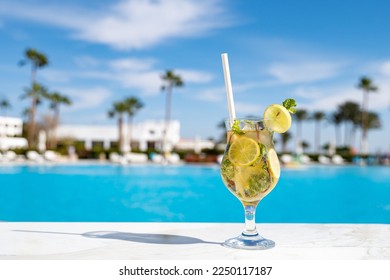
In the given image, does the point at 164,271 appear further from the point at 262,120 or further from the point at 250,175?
the point at 262,120

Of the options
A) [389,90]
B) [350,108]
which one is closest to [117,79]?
[389,90]

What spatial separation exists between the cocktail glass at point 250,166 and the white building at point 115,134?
45109 millimetres

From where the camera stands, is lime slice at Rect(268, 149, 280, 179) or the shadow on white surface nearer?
lime slice at Rect(268, 149, 280, 179)

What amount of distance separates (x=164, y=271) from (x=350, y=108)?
56.6 m

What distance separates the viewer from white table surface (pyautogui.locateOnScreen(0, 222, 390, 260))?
2.14m

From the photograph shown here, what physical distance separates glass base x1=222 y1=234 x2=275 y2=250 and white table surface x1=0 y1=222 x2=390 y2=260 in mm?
46

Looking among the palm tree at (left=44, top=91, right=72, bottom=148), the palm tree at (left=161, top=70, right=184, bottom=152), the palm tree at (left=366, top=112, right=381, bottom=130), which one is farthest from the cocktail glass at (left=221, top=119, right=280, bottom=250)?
the palm tree at (left=366, top=112, right=381, bottom=130)

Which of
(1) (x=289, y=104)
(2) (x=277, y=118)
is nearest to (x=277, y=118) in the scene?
(2) (x=277, y=118)

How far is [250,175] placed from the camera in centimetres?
220

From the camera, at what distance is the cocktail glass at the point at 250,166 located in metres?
2.20

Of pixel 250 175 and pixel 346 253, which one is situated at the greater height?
pixel 250 175

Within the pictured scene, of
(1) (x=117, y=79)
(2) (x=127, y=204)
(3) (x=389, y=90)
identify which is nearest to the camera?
(2) (x=127, y=204)

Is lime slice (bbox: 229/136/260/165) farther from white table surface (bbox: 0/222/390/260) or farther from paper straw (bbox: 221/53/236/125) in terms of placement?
white table surface (bbox: 0/222/390/260)

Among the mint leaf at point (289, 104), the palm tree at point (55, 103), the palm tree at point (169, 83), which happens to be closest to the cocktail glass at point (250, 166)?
the mint leaf at point (289, 104)
